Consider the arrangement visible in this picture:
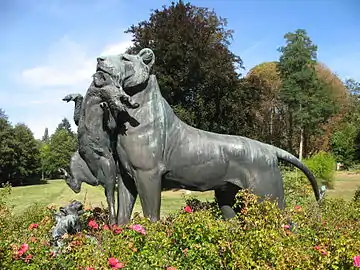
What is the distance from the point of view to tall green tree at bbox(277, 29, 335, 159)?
3281cm

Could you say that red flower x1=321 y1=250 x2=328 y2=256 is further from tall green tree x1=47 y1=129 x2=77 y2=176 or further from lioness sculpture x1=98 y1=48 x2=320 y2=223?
tall green tree x1=47 y1=129 x2=77 y2=176

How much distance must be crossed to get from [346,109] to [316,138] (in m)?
5.06

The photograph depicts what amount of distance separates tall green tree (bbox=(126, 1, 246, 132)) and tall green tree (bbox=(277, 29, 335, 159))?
1192cm

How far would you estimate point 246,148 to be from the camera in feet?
15.1

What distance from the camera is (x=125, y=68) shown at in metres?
4.21

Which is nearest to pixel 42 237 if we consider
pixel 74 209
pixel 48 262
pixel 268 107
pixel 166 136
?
pixel 74 209

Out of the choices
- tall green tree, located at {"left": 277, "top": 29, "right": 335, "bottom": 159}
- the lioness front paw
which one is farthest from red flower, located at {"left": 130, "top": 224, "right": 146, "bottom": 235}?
tall green tree, located at {"left": 277, "top": 29, "right": 335, "bottom": 159}

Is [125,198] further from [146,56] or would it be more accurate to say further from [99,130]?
[146,56]

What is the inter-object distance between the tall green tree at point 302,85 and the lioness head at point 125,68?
29786 millimetres

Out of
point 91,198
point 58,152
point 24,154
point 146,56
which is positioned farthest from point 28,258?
point 58,152

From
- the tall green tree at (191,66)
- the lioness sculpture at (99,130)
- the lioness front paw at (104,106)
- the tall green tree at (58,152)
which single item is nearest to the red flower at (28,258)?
the lioness sculpture at (99,130)

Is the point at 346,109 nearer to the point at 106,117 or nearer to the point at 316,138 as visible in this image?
the point at 316,138

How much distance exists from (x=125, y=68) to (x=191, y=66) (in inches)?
647

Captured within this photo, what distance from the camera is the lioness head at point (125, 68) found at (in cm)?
413
